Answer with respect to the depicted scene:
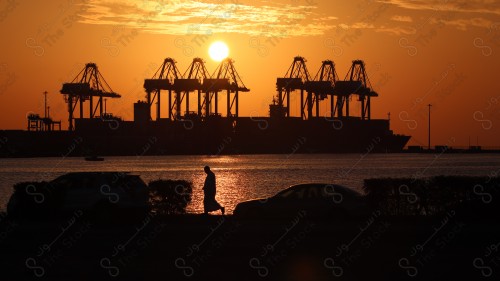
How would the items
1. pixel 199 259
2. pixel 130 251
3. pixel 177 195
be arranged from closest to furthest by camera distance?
pixel 199 259 < pixel 130 251 < pixel 177 195

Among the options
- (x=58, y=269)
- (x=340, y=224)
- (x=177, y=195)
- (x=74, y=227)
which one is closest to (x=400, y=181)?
(x=340, y=224)

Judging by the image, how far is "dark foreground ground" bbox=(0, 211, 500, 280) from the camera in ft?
48.3

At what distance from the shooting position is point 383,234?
20.7m

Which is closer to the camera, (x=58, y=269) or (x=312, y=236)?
(x=58, y=269)

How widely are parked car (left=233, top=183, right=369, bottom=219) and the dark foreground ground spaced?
32 cm

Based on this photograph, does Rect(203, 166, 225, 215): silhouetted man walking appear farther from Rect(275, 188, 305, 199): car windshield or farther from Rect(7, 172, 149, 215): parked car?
Rect(275, 188, 305, 199): car windshield

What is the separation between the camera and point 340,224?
23.0m

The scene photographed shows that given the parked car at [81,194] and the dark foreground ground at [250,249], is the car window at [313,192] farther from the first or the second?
the parked car at [81,194]

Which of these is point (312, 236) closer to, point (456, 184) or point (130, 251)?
point (130, 251)

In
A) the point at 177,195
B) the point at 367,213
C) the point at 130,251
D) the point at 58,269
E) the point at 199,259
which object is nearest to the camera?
the point at 58,269

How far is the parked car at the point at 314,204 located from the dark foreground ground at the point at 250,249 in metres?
0.32

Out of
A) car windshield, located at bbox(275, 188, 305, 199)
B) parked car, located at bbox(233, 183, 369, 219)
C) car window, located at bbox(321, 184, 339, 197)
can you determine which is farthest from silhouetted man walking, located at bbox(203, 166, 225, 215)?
car window, located at bbox(321, 184, 339, 197)

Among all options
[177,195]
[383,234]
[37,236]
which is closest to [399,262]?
[383,234]

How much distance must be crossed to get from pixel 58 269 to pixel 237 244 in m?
4.90
